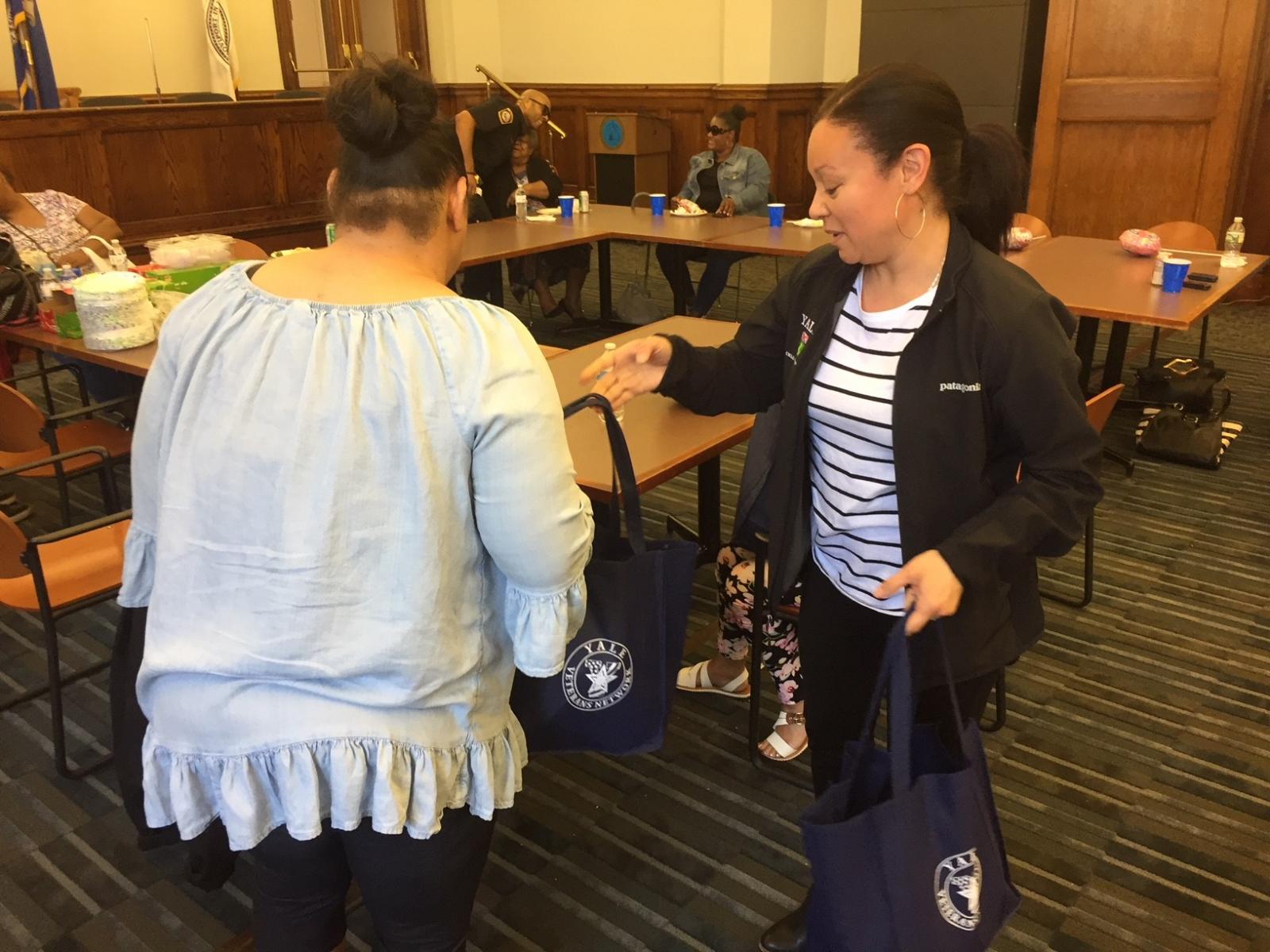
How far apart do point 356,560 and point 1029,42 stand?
6873 millimetres

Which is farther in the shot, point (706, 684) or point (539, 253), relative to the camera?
point (539, 253)

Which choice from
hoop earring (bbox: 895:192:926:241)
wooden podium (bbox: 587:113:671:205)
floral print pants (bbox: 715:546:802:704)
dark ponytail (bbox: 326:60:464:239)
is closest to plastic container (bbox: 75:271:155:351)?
floral print pants (bbox: 715:546:802:704)

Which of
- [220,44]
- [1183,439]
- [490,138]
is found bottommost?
[1183,439]

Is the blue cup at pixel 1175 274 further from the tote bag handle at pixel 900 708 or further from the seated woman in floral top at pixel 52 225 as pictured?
the seated woman in floral top at pixel 52 225

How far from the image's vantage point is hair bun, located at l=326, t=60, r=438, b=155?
42.4 inches

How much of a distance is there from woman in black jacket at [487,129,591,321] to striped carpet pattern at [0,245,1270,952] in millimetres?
3578

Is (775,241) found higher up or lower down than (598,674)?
higher up

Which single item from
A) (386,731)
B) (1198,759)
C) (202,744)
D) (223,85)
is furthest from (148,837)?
(223,85)

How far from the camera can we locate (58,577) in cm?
234

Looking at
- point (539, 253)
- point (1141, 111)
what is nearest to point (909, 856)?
point (539, 253)

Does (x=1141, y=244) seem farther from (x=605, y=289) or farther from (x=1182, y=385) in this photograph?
(x=605, y=289)

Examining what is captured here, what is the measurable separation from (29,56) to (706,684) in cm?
615

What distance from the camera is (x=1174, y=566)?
127 inches

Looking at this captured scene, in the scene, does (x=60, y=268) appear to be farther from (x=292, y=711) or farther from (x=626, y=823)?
(x=292, y=711)
